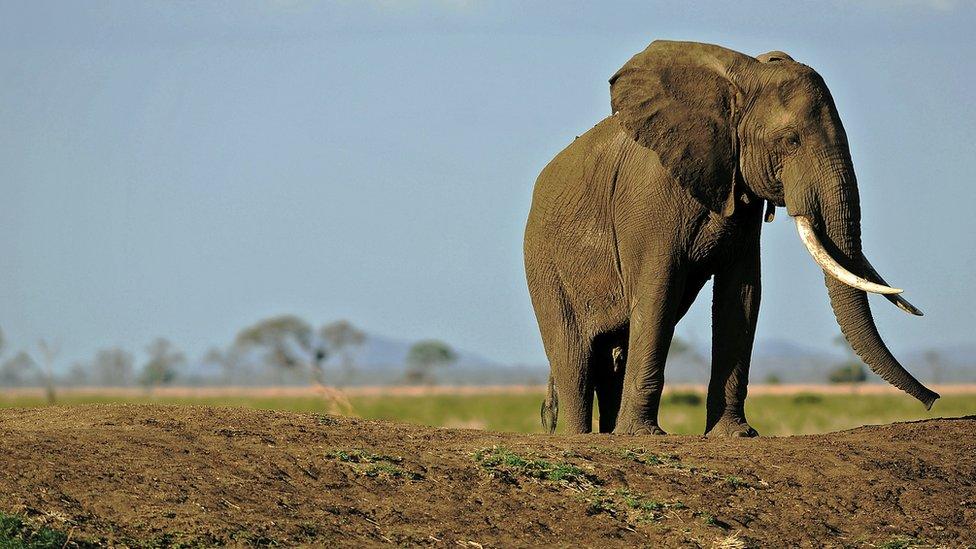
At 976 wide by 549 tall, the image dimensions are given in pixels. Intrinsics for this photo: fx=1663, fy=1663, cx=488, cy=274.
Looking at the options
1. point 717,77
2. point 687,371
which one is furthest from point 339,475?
point 687,371

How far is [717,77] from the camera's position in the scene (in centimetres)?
1338

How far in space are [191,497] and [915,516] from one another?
189 inches

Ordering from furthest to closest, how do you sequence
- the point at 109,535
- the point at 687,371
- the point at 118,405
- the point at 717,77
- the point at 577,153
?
1. the point at 687,371
2. the point at 577,153
3. the point at 717,77
4. the point at 118,405
5. the point at 109,535

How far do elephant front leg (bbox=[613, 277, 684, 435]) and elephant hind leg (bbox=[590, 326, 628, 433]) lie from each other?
1188mm

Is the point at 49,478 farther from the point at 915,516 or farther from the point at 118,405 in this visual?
the point at 915,516

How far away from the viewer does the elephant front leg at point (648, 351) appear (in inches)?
516

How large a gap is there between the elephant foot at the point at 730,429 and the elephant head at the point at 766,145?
1.34m

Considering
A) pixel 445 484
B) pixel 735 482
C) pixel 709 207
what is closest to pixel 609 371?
pixel 709 207

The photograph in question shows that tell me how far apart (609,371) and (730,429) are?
1.99 metres

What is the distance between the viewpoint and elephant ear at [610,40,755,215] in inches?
515

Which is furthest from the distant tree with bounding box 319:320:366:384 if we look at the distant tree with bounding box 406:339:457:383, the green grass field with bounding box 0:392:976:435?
the green grass field with bounding box 0:392:976:435

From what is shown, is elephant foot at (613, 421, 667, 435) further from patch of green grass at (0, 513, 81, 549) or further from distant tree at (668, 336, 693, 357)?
distant tree at (668, 336, 693, 357)

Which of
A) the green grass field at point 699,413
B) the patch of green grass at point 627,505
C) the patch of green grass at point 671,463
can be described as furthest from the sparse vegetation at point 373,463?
the green grass field at point 699,413

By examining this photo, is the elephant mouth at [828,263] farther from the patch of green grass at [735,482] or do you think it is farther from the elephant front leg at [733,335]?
the patch of green grass at [735,482]
